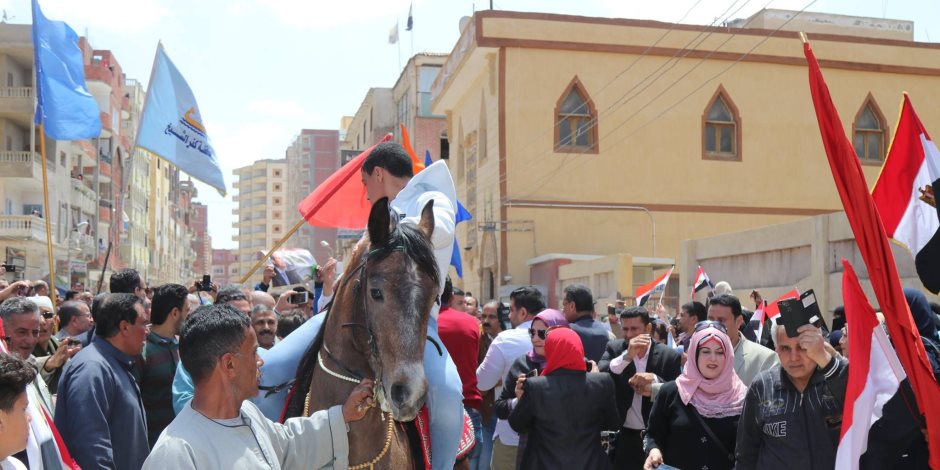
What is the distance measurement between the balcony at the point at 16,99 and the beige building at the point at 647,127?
16.6 m

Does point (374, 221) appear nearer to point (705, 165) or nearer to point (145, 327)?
point (145, 327)

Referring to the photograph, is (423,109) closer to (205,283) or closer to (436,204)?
(205,283)

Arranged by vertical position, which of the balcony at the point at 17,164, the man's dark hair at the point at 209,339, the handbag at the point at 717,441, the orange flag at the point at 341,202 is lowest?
the handbag at the point at 717,441

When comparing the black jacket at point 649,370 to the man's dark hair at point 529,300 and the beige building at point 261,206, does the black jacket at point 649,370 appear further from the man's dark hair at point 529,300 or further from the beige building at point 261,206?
the beige building at point 261,206

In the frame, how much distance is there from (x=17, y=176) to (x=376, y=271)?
37011 mm

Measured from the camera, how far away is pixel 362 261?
464 centimetres

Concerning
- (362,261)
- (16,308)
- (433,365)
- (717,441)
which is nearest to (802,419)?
(717,441)

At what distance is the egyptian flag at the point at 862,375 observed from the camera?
4918 mm

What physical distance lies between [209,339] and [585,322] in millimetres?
5816

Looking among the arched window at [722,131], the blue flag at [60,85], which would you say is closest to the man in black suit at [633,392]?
the blue flag at [60,85]

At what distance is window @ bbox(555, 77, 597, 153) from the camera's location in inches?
1238

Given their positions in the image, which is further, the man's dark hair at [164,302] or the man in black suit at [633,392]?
the man in black suit at [633,392]

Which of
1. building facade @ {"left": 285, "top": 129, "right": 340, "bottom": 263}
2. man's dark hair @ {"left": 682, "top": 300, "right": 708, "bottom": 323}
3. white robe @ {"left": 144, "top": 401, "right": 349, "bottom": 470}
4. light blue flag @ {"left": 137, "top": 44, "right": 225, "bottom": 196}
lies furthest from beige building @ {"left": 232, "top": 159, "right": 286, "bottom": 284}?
white robe @ {"left": 144, "top": 401, "right": 349, "bottom": 470}

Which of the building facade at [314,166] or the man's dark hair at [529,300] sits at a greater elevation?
the building facade at [314,166]
